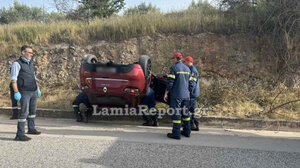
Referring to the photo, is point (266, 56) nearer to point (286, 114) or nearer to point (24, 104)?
point (286, 114)

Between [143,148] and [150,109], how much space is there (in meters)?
1.44

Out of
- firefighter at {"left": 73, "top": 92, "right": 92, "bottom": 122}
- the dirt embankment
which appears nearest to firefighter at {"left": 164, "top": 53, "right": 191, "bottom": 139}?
firefighter at {"left": 73, "top": 92, "right": 92, "bottom": 122}

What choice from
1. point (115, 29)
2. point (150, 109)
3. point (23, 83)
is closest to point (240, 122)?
point (150, 109)

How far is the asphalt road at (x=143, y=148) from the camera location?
340 centimetres

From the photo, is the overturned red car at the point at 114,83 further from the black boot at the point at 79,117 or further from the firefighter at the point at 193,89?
the firefighter at the point at 193,89

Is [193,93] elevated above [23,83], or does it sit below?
below

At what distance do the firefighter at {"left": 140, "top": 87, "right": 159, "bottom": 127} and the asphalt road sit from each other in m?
0.26

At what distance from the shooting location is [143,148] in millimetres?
3965

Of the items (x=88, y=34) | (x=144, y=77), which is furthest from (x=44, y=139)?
(x=88, y=34)

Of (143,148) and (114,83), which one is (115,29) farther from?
(143,148)

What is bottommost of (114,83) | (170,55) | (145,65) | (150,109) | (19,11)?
(150,109)

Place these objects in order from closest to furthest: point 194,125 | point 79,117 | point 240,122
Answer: point 194,125 < point 240,122 < point 79,117

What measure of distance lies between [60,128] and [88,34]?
19.0 feet

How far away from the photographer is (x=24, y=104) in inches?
172
